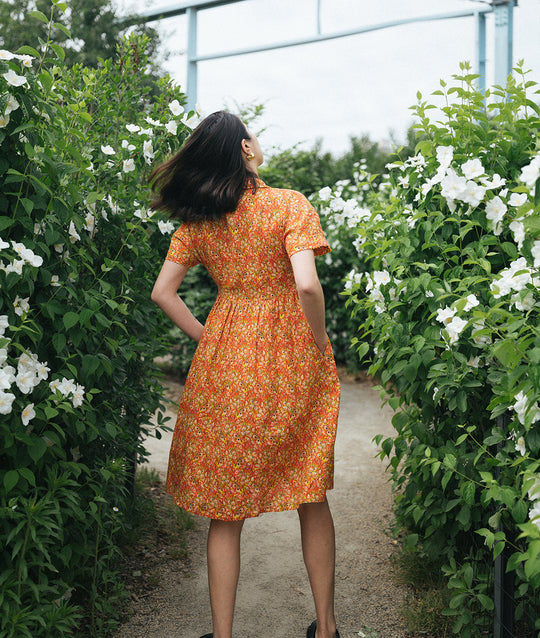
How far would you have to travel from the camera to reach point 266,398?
2.00 meters

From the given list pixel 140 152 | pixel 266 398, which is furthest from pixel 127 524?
pixel 140 152

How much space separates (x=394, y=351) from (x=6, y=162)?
1.35 metres

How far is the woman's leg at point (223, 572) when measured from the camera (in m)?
2.02

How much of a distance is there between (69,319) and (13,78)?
0.60 m

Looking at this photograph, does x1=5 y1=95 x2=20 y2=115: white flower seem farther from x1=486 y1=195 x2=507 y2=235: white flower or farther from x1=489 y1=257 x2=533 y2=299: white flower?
x1=486 y1=195 x2=507 y2=235: white flower

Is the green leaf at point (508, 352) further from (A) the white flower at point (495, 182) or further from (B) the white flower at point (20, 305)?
(B) the white flower at point (20, 305)

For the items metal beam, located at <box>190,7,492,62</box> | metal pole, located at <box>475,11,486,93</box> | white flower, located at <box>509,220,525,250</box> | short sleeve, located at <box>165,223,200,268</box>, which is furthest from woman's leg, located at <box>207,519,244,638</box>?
metal beam, located at <box>190,7,492,62</box>

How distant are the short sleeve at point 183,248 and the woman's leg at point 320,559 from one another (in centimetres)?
92

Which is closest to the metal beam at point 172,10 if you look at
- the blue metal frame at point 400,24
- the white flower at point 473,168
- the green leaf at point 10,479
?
the blue metal frame at point 400,24

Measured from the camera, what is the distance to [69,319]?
1.69 meters

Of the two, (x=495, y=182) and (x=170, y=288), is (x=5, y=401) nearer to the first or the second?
(x=170, y=288)

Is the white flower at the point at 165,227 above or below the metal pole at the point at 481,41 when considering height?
below

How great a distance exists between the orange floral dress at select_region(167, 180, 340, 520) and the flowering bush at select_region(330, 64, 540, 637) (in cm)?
35

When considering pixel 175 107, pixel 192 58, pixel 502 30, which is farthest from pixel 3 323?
pixel 192 58
